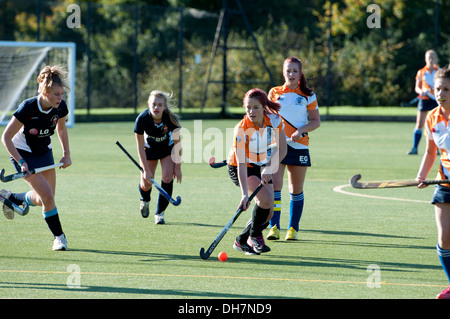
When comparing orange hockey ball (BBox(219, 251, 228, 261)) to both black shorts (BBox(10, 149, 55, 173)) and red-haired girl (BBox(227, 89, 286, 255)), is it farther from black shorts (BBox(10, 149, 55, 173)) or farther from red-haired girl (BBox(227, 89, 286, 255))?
black shorts (BBox(10, 149, 55, 173))

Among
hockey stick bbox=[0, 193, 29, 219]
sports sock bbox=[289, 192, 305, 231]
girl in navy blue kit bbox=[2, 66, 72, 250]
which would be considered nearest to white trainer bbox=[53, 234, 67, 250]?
girl in navy blue kit bbox=[2, 66, 72, 250]

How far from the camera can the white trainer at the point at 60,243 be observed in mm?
6918

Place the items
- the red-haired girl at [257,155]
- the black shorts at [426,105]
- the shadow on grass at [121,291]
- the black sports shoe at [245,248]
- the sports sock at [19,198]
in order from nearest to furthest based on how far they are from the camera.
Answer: the shadow on grass at [121,291]
the red-haired girl at [257,155]
the black sports shoe at [245,248]
the sports sock at [19,198]
the black shorts at [426,105]

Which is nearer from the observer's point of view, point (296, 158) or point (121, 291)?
point (121, 291)

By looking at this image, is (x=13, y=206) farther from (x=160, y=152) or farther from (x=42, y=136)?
(x=160, y=152)

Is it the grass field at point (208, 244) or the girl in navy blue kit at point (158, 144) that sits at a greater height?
the girl in navy blue kit at point (158, 144)

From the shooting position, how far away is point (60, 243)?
6941 millimetres

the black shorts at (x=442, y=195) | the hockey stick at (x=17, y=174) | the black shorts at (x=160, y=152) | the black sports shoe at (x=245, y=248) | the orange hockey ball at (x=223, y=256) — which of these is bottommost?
the black sports shoe at (x=245, y=248)

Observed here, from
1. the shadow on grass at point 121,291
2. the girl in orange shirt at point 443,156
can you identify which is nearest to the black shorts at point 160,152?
the shadow on grass at point 121,291

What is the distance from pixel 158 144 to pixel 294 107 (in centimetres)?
175

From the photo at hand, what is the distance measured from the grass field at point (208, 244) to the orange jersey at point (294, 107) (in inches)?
40.8

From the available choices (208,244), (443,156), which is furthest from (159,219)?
(443,156)

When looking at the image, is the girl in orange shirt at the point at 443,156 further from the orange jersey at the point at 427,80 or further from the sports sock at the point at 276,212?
the orange jersey at the point at 427,80
